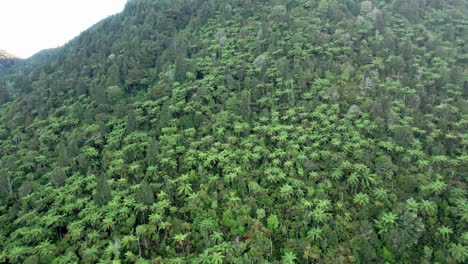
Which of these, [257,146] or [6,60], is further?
[6,60]

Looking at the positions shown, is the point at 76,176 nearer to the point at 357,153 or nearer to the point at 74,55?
the point at 357,153

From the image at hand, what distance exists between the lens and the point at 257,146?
131 ft

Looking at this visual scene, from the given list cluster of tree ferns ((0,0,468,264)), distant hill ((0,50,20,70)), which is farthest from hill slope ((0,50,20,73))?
cluster of tree ferns ((0,0,468,264))

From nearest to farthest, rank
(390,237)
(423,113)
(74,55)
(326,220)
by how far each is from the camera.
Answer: (390,237) < (326,220) < (423,113) < (74,55)

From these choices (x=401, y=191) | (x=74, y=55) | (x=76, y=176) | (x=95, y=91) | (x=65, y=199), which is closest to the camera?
(x=401, y=191)

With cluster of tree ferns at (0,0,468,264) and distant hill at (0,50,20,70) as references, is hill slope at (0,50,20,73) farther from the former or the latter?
cluster of tree ferns at (0,0,468,264)

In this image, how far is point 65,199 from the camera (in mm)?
36750

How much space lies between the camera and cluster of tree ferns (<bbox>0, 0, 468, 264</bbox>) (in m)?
30.9

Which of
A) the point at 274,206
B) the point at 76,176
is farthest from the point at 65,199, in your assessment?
the point at 274,206

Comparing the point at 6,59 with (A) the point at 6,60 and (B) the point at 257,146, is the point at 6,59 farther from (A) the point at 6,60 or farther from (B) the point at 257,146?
(B) the point at 257,146

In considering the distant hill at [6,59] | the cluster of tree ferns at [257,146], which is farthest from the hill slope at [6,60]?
the cluster of tree ferns at [257,146]

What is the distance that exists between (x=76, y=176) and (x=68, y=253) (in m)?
12.7

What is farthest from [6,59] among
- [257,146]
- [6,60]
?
[257,146]

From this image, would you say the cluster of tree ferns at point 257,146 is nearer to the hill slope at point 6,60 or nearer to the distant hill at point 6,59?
the hill slope at point 6,60
